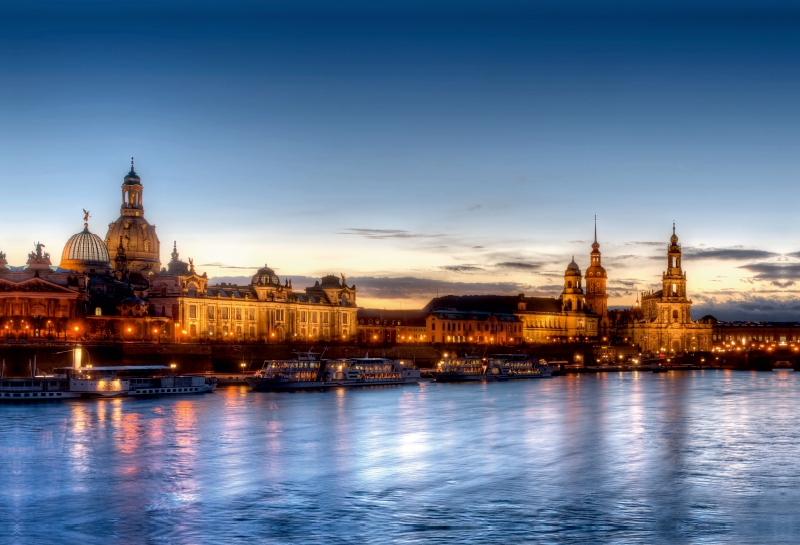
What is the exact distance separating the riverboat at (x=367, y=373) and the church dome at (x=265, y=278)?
4199 cm

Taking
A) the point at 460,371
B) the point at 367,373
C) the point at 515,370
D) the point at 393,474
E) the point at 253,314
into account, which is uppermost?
the point at 253,314

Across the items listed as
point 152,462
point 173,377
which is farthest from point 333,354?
point 152,462

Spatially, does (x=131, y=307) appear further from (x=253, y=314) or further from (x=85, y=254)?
(x=253, y=314)

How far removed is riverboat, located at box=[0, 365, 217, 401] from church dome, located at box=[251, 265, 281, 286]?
193 feet

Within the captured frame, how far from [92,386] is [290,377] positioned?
21485mm

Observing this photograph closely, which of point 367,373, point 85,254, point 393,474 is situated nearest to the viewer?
point 393,474

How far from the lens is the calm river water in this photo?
119 ft

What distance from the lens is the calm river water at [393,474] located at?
36375mm

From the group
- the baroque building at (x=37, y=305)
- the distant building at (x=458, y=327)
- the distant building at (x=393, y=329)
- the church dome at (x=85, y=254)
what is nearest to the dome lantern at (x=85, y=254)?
the church dome at (x=85, y=254)

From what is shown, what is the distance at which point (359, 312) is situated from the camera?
197 m

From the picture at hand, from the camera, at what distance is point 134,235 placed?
162 metres

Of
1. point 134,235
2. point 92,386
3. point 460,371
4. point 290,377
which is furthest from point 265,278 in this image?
point 92,386

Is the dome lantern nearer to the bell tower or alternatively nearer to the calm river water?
the bell tower

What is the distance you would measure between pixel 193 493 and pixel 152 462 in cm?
856
